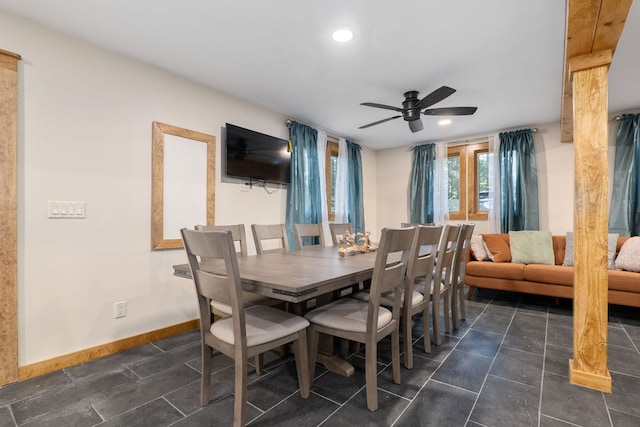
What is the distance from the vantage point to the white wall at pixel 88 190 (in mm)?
2055

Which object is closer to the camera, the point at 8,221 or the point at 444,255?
A: the point at 8,221

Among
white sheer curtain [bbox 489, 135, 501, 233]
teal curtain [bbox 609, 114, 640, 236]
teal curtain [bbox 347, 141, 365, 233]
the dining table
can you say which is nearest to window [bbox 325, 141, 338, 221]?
teal curtain [bbox 347, 141, 365, 233]

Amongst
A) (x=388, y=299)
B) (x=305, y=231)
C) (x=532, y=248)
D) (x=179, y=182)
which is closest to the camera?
(x=388, y=299)

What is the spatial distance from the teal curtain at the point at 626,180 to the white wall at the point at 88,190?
491 centimetres

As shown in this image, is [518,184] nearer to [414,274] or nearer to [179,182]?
[414,274]

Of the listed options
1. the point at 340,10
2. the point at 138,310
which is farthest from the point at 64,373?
the point at 340,10

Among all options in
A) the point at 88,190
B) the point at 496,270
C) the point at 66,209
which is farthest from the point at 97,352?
the point at 496,270

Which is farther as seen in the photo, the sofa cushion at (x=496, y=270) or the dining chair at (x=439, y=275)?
the sofa cushion at (x=496, y=270)

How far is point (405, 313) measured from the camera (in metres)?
2.06

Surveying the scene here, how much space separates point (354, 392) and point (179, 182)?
89.9 inches

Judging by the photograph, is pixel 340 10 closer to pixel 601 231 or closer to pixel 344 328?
pixel 344 328

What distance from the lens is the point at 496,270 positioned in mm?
3752

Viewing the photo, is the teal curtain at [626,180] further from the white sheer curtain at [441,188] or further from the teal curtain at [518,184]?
the white sheer curtain at [441,188]

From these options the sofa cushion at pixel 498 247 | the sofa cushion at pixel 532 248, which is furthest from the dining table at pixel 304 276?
the sofa cushion at pixel 532 248
